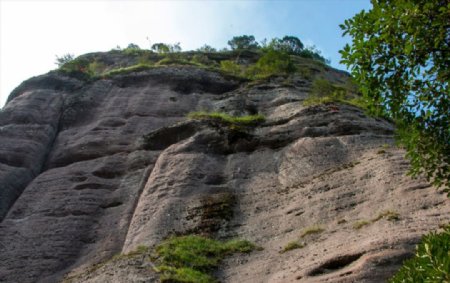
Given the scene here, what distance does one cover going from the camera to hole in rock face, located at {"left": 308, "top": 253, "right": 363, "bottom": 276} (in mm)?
14047

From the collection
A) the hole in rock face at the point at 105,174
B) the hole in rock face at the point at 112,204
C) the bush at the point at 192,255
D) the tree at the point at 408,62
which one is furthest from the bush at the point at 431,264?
the hole in rock face at the point at 105,174

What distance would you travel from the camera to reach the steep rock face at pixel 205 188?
15.8 metres

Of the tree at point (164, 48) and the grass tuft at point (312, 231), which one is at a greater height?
the tree at point (164, 48)

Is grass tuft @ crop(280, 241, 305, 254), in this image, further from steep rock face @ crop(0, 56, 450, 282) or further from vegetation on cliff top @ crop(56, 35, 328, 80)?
vegetation on cliff top @ crop(56, 35, 328, 80)

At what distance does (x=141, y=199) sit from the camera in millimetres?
22312

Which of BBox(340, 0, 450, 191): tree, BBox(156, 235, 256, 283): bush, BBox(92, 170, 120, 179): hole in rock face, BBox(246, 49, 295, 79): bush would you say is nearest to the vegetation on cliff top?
BBox(246, 49, 295, 79): bush

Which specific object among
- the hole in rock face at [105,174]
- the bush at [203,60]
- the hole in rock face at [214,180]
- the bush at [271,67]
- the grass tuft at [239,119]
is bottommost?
the hole in rock face at [214,180]

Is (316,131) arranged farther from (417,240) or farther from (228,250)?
(417,240)

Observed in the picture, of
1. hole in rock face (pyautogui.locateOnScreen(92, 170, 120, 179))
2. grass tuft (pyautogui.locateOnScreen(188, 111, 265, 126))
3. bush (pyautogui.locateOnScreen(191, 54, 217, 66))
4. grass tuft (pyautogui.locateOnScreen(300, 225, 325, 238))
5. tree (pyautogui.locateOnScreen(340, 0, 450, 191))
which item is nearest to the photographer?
tree (pyautogui.locateOnScreen(340, 0, 450, 191))

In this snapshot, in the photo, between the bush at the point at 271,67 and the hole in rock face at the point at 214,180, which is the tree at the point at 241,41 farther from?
the hole in rock face at the point at 214,180

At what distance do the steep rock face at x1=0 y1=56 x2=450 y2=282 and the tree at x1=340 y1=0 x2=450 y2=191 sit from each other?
308cm

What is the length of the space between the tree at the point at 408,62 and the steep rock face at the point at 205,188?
3.08 meters

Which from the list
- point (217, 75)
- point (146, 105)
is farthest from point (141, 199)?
point (217, 75)

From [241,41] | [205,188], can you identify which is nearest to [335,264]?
[205,188]
